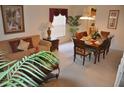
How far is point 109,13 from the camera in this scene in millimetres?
7121

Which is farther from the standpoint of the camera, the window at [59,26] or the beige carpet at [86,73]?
the window at [59,26]

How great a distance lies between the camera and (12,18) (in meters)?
5.16

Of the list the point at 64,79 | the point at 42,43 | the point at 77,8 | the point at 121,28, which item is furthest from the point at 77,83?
the point at 77,8

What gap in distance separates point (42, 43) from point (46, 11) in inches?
69.5

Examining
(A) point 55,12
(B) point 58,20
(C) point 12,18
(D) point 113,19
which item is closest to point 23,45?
(C) point 12,18

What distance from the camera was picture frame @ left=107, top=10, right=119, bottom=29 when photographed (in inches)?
275

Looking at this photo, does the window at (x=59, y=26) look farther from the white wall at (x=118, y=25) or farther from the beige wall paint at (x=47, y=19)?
the white wall at (x=118, y=25)

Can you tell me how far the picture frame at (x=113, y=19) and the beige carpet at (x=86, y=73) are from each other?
190 centimetres

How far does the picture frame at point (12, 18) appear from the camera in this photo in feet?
16.1

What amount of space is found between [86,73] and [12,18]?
3.15 meters

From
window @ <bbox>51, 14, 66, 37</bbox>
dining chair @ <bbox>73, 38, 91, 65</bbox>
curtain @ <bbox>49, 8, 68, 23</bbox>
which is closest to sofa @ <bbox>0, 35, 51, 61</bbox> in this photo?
dining chair @ <bbox>73, 38, 91, 65</bbox>

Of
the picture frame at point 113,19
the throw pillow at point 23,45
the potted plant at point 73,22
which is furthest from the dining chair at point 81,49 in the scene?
the potted plant at point 73,22

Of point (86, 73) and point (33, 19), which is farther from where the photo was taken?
point (33, 19)

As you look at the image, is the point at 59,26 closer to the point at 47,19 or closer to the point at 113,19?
the point at 47,19
